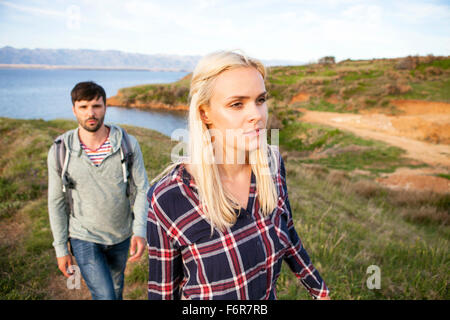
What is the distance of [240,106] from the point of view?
53.6 inches

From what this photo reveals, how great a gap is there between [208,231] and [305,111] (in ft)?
104

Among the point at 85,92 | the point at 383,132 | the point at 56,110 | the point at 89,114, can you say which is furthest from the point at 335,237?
the point at 56,110

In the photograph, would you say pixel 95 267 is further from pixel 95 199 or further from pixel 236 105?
pixel 236 105

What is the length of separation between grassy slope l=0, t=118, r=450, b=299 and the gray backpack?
5.71 feet

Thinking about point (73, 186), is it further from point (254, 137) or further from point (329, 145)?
point (329, 145)

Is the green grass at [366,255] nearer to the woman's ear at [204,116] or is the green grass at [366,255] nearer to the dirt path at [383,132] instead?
the woman's ear at [204,116]

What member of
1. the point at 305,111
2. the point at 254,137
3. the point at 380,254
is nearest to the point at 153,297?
the point at 254,137

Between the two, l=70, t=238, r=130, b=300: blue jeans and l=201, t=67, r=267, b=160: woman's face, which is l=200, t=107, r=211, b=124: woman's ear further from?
l=70, t=238, r=130, b=300: blue jeans

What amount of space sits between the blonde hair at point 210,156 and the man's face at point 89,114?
1.48 meters

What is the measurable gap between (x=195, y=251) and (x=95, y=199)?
1.60 m

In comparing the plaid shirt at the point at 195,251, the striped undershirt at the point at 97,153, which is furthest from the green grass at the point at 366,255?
the striped undershirt at the point at 97,153

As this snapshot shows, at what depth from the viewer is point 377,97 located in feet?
91.9

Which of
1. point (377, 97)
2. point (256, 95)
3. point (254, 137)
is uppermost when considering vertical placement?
point (377, 97)

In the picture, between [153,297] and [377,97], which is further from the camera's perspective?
[377,97]
